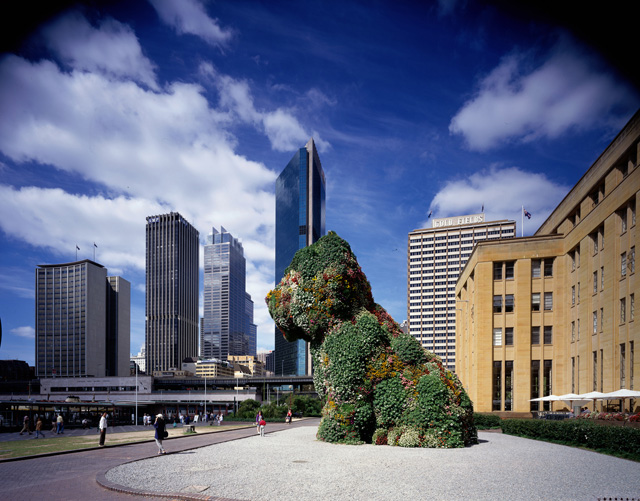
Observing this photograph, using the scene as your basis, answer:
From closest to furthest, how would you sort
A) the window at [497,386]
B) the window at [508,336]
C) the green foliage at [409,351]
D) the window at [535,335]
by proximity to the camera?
the green foliage at [409,351] < the window at [535,335] < the window at [497,386] < the window at [508,336]

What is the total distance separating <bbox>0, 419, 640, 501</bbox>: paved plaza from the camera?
34.0ft

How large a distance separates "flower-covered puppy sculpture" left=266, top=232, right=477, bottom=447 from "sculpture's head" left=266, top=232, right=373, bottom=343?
0.04 metres

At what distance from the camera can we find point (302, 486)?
10938mm

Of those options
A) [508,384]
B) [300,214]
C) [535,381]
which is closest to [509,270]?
[535,381]

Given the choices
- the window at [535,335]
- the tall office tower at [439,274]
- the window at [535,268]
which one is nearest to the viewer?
the window at [535,335]

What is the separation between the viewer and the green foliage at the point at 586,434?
16812 mm

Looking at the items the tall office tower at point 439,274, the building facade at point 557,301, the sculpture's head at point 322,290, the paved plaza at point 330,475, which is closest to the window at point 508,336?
the building facade at point 557,301

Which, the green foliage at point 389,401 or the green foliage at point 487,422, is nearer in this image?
the green foliage at point 389,401

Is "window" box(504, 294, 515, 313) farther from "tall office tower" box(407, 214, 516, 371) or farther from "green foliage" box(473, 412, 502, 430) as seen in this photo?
"tall office tower" box(407, 214, 516, 371)

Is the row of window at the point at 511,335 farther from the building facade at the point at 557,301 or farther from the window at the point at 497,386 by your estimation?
the window at the point at 497,386

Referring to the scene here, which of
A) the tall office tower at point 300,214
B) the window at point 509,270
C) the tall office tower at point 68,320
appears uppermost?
Answer: the tall office tower at point 300,214

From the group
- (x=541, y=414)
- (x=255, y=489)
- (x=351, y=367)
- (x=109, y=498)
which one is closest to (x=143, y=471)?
(x=109, y=498)

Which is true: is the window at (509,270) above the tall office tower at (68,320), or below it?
above

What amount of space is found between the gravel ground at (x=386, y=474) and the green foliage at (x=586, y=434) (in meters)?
0.95
